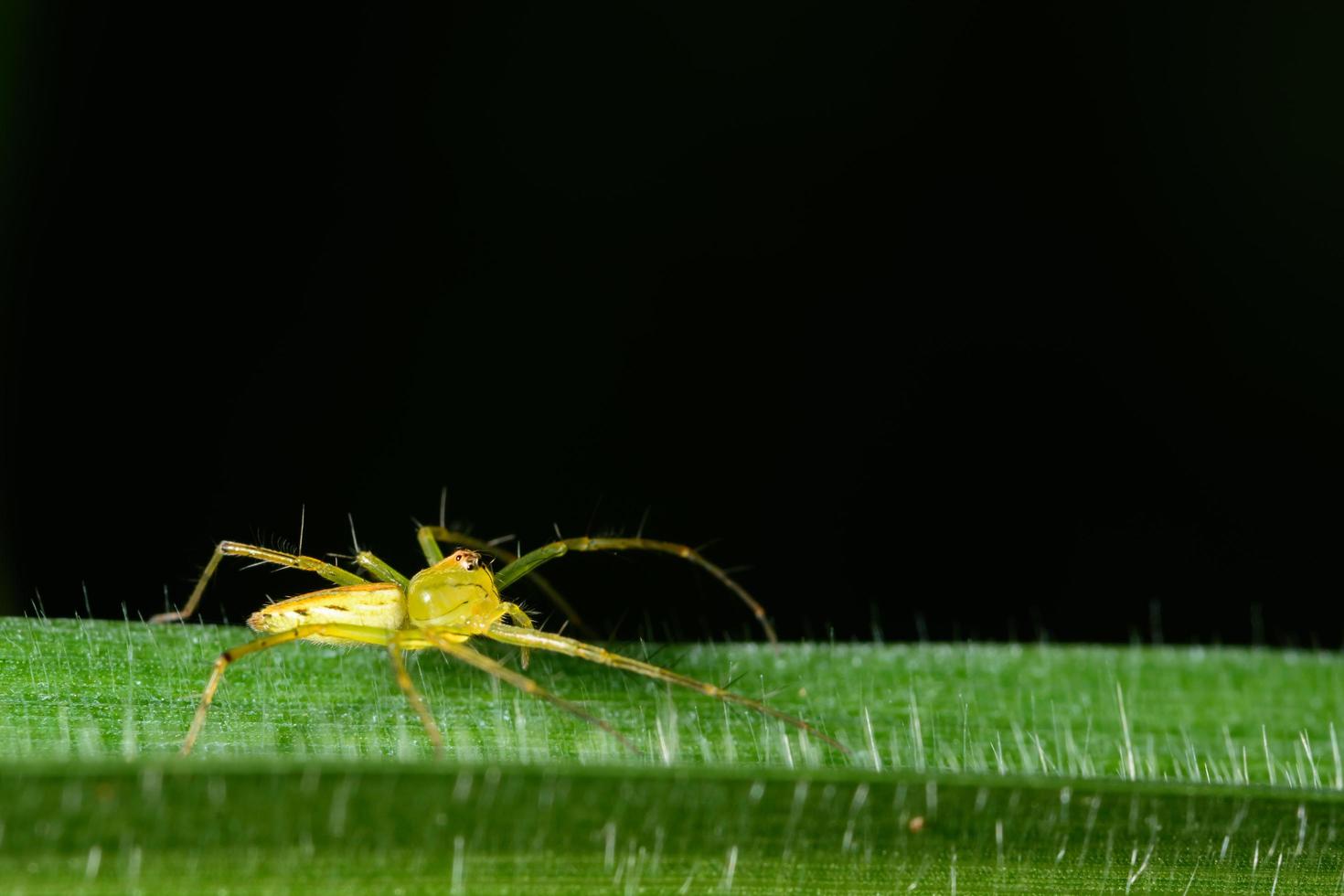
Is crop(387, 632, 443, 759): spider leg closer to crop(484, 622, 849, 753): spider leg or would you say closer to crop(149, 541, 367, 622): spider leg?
crop(484, 622, 849, 753): spider leg

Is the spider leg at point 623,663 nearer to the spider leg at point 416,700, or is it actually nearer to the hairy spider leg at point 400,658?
the hairy spider leg at point 400,658

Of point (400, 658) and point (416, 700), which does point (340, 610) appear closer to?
point (400, 658)

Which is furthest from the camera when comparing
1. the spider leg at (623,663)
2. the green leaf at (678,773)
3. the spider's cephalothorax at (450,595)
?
the spider's cephalothorax at (450,595)

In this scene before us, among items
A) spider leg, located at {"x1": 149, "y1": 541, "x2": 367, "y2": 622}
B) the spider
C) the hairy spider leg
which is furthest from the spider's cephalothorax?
spider leg, located at {"x1": 149, "y1": 541, "x2": 367, "y2": 622}

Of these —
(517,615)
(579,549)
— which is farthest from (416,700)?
(579,549)

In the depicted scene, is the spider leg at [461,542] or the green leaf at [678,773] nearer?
the green leaf at [678,773]

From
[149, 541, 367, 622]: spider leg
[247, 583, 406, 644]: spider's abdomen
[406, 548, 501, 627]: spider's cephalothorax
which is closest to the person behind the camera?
[247, 583, 406, 644]: spider's abdomen

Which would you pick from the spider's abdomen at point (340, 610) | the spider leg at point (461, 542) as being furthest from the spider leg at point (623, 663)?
the spider leg at point (461, 542)
